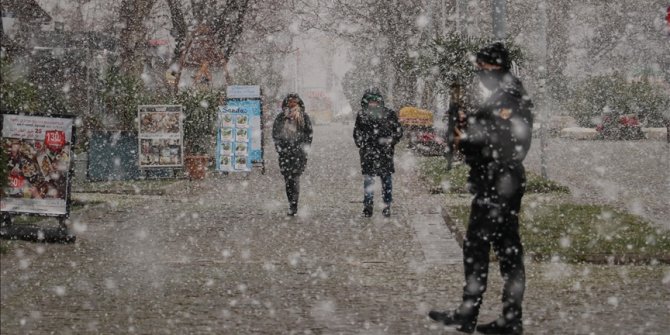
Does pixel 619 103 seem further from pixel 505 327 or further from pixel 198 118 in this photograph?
pixel 505 327

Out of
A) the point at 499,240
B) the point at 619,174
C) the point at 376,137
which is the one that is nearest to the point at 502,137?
the point at 499,240

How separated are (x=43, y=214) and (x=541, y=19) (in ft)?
34.8

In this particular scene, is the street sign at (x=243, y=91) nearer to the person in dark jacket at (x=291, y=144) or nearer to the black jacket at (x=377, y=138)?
the person in dark jacket at (x=291, y=144)

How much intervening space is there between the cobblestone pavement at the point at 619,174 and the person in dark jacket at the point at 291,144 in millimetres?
4991

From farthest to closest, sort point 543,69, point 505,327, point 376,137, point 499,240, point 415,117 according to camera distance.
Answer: point 415,117 → point 543,69 → point 376,137 → point 499,240 → point 505,327

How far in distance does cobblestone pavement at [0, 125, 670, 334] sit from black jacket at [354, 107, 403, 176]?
80 cm

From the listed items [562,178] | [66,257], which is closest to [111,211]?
[66,257]

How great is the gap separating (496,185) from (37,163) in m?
6.30

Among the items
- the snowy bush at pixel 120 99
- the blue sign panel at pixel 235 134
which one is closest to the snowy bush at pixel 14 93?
the snowy bush at pixel 120 99

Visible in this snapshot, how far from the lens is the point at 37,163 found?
10445 mm

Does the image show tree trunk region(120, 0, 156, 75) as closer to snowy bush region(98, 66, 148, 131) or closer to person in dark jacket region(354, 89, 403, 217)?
snowy bush region(98, 66, 148, 131)

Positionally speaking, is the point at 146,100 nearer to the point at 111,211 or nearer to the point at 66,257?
the point at 111,211

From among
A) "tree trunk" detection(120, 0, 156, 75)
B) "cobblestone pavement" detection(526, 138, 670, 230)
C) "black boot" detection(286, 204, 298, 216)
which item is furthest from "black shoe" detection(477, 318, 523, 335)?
"tree trunk" detection(120, 0, 156, 75)

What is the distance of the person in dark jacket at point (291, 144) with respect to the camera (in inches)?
526
